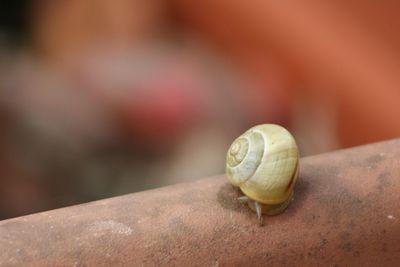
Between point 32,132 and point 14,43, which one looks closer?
point 32,132

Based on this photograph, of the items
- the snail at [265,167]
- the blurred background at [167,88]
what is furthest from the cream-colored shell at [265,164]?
the blurred background at [167,88]

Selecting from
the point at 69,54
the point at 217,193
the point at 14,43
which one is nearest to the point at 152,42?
the point at 69,54

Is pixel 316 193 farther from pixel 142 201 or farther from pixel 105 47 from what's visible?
pixel 105 47

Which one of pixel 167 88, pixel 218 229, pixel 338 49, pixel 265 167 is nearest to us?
pixel 218 229

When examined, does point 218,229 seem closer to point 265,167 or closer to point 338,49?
point 265,167

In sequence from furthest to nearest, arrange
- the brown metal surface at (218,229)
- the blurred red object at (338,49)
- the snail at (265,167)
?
the blurred red object at (338,49) → the snail at (265,167) → the brown metal surface at (218,229)

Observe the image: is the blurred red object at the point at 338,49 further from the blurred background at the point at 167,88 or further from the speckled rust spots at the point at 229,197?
the speckled rust spots at the point at 229,197

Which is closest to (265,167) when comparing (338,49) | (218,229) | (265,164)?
(265,164)

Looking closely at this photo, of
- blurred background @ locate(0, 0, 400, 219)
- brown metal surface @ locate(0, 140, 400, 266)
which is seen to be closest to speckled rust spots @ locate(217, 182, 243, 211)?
brown metal surface @ locate(0, 140, 400, 266)
